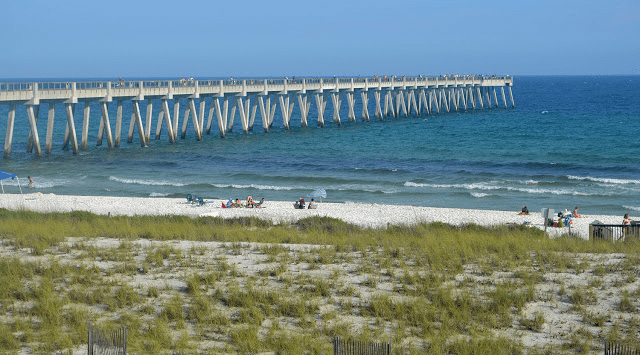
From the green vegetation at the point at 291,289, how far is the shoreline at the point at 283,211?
6246 millimetres

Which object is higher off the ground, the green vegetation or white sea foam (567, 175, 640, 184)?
the green vegetation

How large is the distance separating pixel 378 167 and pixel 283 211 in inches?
590

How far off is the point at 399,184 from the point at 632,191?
1064cm

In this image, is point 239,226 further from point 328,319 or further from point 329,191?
point 329,191

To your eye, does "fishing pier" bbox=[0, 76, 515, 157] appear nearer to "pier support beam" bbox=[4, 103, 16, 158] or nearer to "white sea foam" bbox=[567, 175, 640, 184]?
"pier support beam" bbox=[4, 103, 16, 158]

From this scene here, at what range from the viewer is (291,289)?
40.5 ft

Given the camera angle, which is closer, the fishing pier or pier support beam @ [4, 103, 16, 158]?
pier support beam @ [4, 103, 16, 158]

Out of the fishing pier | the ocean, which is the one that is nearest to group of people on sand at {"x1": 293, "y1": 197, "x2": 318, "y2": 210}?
the ocean

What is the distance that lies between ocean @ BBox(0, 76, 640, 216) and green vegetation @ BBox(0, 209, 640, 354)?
13.4m

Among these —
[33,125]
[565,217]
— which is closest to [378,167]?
[565,217]

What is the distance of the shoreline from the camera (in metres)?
23.2

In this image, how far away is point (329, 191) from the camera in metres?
31.4

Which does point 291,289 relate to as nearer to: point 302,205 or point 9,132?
point 302,205

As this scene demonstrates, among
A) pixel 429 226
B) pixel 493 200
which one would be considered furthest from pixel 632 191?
pixel 429 226
